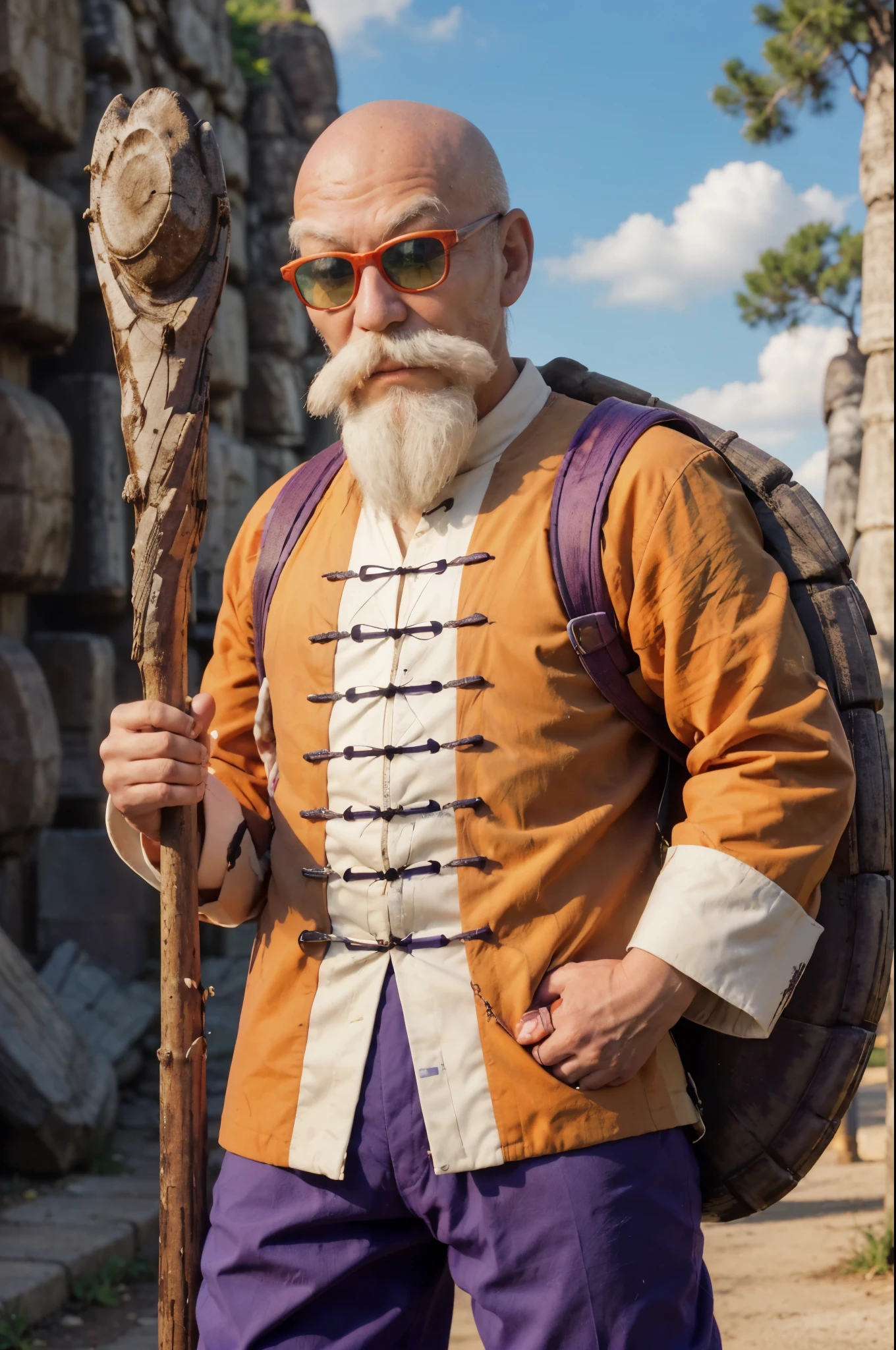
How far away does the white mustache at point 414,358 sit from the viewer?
1.74m

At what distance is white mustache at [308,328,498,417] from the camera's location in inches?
68.4

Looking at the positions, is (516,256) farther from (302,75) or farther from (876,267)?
(302,75)

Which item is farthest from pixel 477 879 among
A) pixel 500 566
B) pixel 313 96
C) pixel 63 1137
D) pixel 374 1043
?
pixel 313 96

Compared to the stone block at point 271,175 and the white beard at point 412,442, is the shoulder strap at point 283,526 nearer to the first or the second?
the white beard at point 412,442

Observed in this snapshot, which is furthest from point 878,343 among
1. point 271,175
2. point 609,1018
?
point 609,1018

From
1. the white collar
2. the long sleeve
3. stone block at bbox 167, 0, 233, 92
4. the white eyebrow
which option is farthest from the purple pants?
stone block at bbox 167, 0, 233, 92

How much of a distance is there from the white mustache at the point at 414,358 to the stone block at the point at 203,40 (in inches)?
219

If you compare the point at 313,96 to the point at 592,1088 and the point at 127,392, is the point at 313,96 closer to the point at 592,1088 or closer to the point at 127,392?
the point at 127,392

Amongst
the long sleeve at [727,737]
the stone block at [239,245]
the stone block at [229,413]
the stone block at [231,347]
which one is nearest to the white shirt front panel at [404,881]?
the long sleeve at [727,737]

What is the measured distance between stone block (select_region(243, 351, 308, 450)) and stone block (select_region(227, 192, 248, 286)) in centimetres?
46

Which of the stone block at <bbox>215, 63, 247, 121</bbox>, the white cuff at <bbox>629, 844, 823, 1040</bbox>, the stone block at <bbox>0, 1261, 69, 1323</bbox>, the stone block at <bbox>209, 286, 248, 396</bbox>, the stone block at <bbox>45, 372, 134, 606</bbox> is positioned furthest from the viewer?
the stone block at <bbox>215, 63, 247, 121</bbox>

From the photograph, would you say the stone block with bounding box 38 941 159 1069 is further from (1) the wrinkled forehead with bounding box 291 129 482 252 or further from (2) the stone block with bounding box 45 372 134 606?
(1) the wrinkled forehead with bounding box 291 129 482 252

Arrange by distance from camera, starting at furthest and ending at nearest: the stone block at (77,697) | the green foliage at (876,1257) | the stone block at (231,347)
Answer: the stone block at (231,347) → the stone block at (77,697) → the green foliage at (876,1257)

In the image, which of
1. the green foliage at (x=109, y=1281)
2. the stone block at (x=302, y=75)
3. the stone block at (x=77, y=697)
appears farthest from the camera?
the stone block at (x=302, y=75)
